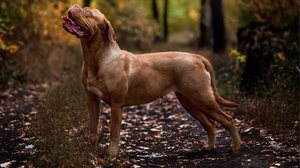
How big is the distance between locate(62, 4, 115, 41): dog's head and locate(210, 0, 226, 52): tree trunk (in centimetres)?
1102

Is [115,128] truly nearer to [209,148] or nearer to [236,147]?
[209,148]

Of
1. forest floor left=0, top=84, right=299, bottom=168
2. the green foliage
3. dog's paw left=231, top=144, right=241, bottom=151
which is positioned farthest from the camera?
the green foliage

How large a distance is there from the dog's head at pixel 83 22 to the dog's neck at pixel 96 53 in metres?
0.11

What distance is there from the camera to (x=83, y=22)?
266 inches

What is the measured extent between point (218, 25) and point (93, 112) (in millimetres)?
10990

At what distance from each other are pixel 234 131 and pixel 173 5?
92.9ft

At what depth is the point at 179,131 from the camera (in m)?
8.95

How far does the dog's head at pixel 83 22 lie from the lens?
6.77m

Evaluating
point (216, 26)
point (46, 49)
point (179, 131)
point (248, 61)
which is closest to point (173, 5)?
point (216, 26)

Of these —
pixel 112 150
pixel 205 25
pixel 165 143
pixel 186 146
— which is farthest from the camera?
pixel 205 25

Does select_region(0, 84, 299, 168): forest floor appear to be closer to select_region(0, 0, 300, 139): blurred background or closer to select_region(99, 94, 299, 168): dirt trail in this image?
select_region(99, 94, 299, 168): dirt trail

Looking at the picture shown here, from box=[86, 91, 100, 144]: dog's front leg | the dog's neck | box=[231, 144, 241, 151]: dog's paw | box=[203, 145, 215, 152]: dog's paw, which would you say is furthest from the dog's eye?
box=[231, 144, 241, 151]: dog's paw

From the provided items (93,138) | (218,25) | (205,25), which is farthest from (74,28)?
(205,25)

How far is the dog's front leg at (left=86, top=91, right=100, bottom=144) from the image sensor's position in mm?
7205
